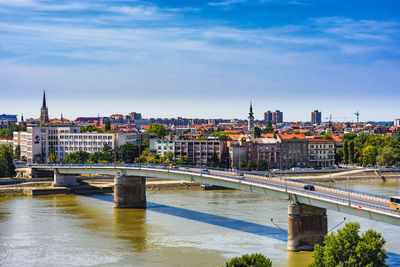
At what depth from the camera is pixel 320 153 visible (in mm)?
84938

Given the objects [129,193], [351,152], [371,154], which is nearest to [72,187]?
[129,193]

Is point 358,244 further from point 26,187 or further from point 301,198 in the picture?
point 26,187

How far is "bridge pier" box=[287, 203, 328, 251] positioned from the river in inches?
27.4

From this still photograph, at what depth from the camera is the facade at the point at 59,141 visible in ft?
272

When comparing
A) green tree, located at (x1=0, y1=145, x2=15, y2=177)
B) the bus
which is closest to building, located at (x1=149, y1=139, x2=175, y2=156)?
green tree, located at (x1=0, y1=145, x2=15, y2=177)

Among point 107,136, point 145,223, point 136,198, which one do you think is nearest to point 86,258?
point 145,223

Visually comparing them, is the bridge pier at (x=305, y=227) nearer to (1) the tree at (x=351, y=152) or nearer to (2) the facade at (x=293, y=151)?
(2) the facade at (x=293, y=151)

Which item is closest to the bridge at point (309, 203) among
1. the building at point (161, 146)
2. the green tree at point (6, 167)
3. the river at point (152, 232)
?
the river at point (152, 232)

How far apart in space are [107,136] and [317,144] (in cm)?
2968

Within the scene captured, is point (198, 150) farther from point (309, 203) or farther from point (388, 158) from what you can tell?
point (309, 203)

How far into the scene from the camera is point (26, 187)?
54531 mm

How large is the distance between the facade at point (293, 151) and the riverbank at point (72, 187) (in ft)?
76.0

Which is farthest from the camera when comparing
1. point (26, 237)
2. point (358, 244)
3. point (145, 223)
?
point (145, 223)

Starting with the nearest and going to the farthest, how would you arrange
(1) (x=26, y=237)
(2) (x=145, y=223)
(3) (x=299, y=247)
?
1. (3) (x=299, y=247)
2. (1) (x=26, y=237)
3. (2) (x=145, y=223)
